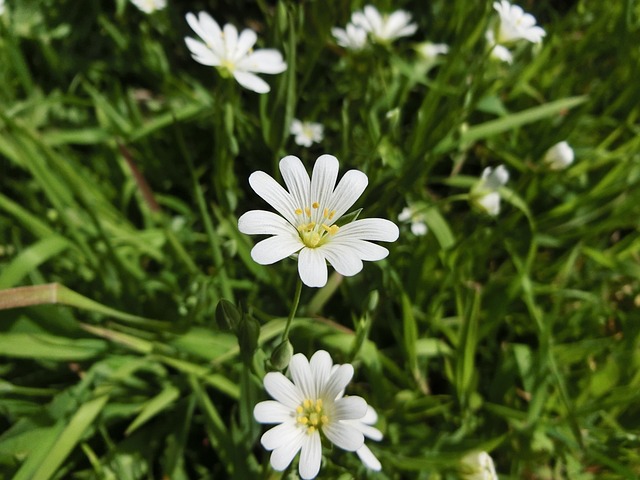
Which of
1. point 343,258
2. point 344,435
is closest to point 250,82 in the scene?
point 343,258

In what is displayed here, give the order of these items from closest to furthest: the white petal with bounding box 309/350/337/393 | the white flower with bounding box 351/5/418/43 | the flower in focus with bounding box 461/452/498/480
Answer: the white petal with bounding box 309/350/337/393
the flower in focus with bounding box 461/452/498/480
the white flower with bounding box 351/5/418/43

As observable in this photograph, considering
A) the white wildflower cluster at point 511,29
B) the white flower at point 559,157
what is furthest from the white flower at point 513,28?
the white flower at point 559,157

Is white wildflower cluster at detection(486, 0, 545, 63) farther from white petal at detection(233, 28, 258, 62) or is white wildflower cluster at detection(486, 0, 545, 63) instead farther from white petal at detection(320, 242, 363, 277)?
white petal at detection(320, 242, 363, 277)

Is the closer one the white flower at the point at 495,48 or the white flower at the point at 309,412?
the white flower at the point at 309,412

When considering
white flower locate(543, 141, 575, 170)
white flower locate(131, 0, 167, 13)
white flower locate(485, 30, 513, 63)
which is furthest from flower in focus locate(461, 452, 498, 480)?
white flower locate(131, 0, 167, 13)

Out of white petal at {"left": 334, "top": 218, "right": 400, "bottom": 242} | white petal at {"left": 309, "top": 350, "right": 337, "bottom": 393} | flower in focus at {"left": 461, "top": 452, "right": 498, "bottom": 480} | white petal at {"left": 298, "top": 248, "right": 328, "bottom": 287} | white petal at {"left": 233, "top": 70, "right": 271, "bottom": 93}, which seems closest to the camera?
white petal at {"left": 298, "top": 248, "right": 328, "bottom": 287}

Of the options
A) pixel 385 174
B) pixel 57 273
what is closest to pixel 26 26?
pixel 57 273

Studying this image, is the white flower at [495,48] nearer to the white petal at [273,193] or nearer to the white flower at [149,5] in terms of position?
the white petal at [273,193]
